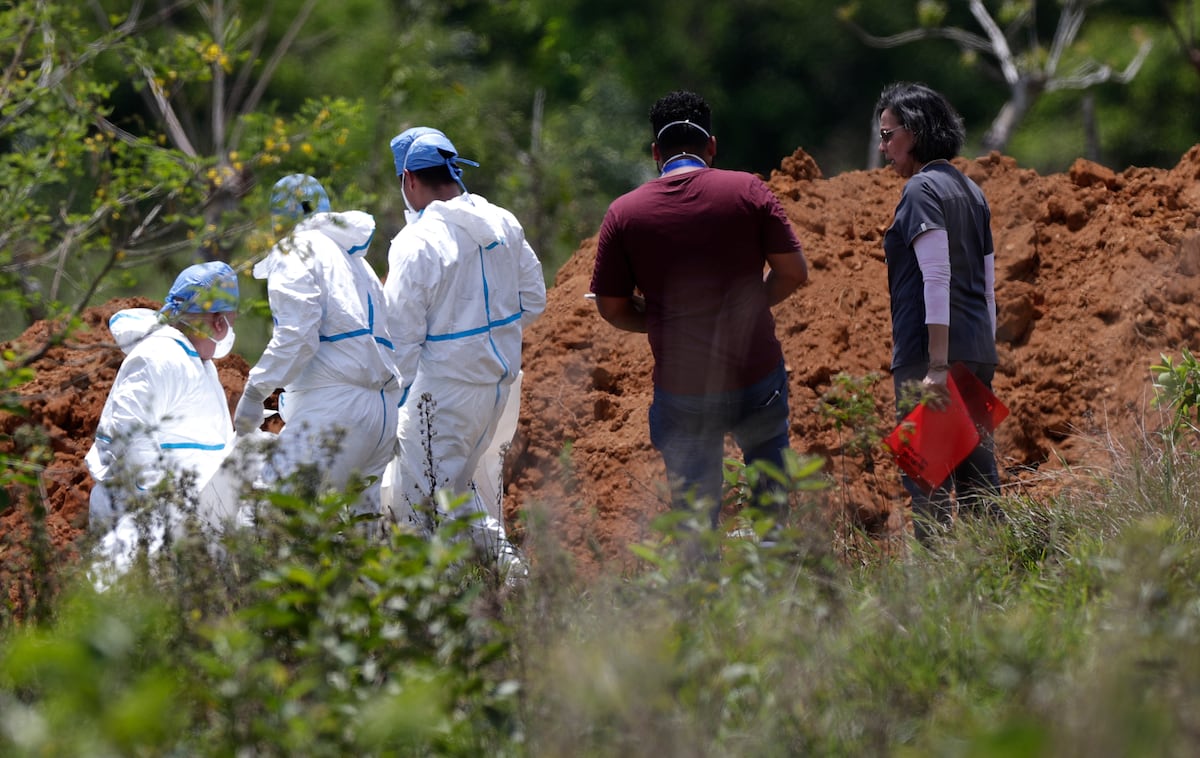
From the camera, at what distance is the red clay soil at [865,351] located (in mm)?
6059

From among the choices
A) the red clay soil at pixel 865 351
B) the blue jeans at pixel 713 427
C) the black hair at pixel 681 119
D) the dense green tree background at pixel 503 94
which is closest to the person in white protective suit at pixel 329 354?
the dense green tree background at pixel 503 94

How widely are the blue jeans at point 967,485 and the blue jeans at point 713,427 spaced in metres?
0.50

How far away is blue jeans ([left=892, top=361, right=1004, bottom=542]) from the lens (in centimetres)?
487

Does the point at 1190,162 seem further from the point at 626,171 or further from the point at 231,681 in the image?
the point at 626,171

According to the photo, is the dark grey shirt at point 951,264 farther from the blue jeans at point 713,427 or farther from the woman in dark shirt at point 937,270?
the blue jeans at point 713,427

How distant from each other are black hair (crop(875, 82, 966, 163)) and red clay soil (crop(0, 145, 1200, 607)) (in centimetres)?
144

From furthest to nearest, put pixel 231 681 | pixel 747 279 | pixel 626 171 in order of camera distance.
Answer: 1. pixel 626 171
2. pixel 747 279
3. pixel 231 681

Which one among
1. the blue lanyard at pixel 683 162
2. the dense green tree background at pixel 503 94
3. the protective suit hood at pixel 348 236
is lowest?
the dense green tree background at pixel 503 94

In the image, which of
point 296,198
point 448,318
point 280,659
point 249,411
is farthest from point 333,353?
point 280,659

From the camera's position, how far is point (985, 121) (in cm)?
2278

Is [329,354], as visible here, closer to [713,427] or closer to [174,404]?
[174,404]

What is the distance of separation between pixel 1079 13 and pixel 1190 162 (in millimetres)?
8535

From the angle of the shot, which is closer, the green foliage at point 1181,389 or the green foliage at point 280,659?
the green foliage at point 280,659

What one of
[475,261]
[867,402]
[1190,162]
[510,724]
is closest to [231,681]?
[510,724]
